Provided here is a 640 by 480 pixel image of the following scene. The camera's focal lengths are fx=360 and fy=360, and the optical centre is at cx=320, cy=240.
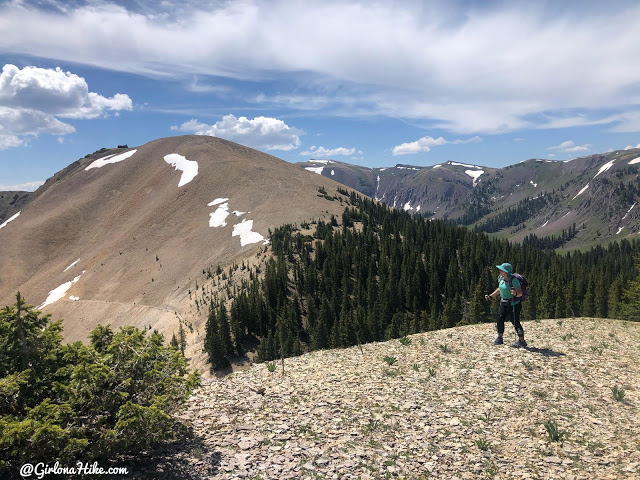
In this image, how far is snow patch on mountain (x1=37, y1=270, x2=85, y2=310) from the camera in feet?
402

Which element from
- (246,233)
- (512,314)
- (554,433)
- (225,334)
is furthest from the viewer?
(246,233)

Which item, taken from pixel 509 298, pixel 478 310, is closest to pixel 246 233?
pixel 478 310

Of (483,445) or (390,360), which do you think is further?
(390,360)

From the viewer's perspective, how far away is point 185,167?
188000 mm

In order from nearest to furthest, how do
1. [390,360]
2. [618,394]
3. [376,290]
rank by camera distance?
[618,394] < [390,360] < [376,290]

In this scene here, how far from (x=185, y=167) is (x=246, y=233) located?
8104cm

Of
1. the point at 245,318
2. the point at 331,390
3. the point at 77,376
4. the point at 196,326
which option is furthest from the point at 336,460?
the point at 196,326

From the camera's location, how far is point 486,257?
4818 inches

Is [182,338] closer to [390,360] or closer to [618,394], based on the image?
[390,360]

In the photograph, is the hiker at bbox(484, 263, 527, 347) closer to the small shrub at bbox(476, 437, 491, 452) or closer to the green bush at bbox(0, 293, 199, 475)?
the small shrub at bbox(476, 437, 491, 452)

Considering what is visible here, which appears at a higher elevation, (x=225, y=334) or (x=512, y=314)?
(x=512, y=314)

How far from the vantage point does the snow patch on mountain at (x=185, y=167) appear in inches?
6934

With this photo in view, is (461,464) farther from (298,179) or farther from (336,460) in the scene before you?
(298,179)

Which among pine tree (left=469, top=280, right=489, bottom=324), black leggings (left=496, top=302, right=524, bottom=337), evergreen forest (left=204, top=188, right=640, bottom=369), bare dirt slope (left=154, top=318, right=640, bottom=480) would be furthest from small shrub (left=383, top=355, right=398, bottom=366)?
pine tree (left=469, top=280, right=489, bottom=324)
